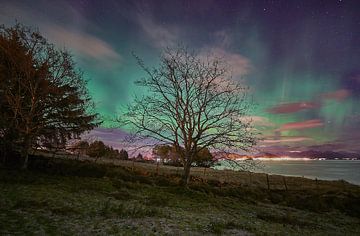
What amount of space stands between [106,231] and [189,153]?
13.1 m

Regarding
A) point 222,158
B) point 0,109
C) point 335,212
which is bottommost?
point 335,212

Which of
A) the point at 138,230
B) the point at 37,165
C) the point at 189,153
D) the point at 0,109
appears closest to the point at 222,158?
the point at 189,153

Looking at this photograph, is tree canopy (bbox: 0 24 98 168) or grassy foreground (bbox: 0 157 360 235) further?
tree canopy (bbox: 0 24 98 168)

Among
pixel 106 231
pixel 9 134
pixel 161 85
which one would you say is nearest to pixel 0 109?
pixel 9 134

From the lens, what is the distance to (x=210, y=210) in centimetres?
1382

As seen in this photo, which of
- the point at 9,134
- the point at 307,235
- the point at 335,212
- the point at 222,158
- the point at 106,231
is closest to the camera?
the point at 106,231

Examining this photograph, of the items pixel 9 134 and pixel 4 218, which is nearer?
pixel 4 218

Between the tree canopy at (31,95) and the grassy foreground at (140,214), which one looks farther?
the tree canopy at (31,95)

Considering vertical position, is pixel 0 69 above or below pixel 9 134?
above

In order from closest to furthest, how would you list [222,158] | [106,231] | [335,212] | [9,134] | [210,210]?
1. [106,231]
2. [210,210]
3. [335,212]
4. [222,158]
5. [9,134]

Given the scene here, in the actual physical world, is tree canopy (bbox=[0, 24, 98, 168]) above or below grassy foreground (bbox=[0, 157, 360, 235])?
above

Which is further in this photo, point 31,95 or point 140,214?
point 31,95

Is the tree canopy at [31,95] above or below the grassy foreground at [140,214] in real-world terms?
above

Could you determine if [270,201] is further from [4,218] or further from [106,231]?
[4,218]
